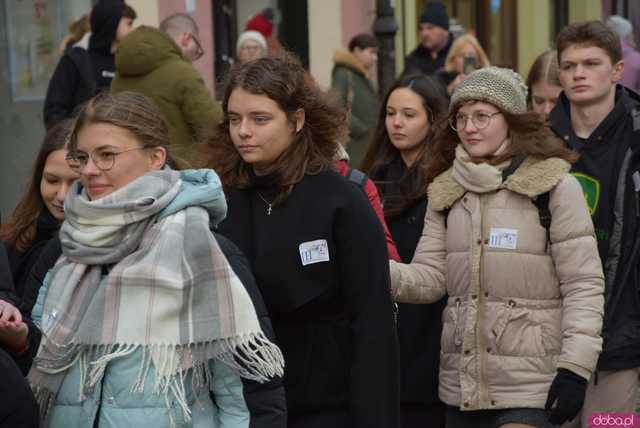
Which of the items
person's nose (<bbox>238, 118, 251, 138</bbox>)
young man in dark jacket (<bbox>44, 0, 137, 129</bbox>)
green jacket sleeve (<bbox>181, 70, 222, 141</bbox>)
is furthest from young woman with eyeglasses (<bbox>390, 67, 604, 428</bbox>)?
young man in dark jacket (<bbox>44, 0, 137, 129</bbox>)

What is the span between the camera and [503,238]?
574 centimetres

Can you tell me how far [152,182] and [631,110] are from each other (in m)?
3.17

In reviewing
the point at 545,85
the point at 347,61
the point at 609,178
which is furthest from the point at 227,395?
the point at 347,61

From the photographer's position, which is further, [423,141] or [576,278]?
[423,141]

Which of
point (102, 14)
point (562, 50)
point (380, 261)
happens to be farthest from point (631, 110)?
point (102, 14)

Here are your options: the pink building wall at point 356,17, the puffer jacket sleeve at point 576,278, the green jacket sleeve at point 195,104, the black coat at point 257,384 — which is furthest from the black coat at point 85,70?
the pink building wall at point 356,17

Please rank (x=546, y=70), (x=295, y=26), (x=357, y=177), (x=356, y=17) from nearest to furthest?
(x=357, y=177)
(x=546, y=70)
(x=295, y=26)
(x=356, y=17)

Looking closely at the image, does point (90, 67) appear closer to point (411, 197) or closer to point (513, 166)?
point (411, 197)

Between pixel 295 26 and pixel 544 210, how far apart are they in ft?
35.5

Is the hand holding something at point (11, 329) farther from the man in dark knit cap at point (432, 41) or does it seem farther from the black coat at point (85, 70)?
the man in dark knit cap at point (432, 41)

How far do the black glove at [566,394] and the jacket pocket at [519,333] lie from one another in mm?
165

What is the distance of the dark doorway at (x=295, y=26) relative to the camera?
1622cm

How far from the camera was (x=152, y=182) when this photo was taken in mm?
4066

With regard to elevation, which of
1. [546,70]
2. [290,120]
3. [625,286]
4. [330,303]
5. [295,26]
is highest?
[295,26]
